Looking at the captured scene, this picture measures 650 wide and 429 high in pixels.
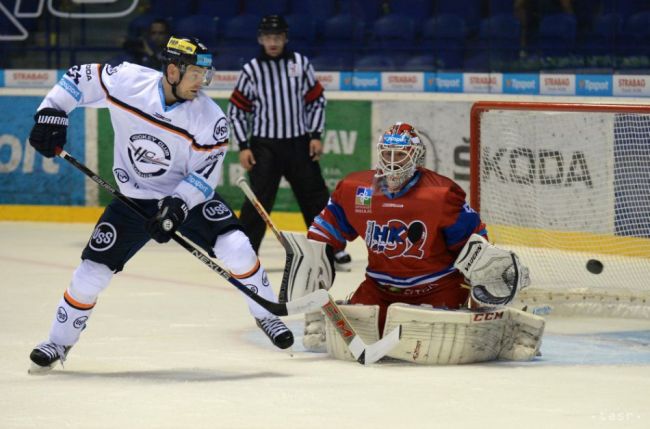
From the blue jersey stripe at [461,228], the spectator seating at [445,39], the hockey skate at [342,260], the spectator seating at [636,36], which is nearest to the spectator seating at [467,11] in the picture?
the spectator seating at [445,39]

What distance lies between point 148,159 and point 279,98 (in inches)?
127

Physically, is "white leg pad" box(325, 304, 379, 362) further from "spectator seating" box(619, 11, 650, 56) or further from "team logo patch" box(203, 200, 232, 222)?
"spectator seating" box(619, 11, 650, 56)

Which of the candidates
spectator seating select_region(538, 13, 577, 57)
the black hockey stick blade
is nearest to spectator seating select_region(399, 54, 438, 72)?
spectator seating select_region(538, 13, 577, 57)

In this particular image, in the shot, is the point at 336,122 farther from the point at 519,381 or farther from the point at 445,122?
the point at 519,381

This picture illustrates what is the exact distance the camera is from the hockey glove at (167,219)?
475 cm

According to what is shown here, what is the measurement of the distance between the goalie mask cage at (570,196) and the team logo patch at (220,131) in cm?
191

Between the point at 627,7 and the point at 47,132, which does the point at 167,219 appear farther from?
the point at 627,7

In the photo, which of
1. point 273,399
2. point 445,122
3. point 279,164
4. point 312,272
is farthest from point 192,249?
point 445,122

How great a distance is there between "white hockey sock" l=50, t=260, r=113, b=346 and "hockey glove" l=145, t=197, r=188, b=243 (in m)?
0.23

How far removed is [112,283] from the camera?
7.31 metres

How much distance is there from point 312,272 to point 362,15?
498 cm

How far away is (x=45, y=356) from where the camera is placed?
15.8ft

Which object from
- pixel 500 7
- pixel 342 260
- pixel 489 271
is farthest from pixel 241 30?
pixel 489 271

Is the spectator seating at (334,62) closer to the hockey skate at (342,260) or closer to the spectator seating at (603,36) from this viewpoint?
the spectator seating at (603,36)
